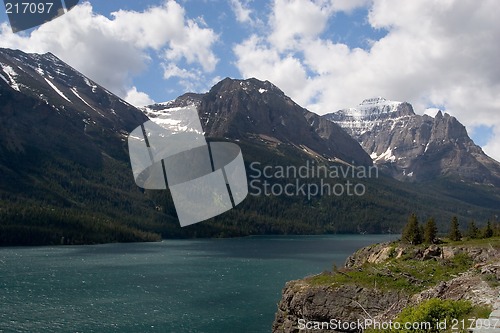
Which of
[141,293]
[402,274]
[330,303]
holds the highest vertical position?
[402,274]

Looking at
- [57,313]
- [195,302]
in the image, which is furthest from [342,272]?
[57,313]

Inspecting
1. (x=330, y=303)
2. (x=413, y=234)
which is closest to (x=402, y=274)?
(x=330, y=303)

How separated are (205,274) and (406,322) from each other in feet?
331

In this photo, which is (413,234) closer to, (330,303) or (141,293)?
(330,303)

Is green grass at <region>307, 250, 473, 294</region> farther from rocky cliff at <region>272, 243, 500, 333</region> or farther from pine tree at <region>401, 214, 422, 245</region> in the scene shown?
pine tree at <region>401, 214, 422, 245</region>

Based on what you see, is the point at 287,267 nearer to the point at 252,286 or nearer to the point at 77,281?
the point at 252,286

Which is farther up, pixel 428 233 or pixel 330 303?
pixel 428 233

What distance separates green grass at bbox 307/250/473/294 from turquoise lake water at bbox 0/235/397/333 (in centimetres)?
2318

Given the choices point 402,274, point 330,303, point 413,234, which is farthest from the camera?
point 413,234

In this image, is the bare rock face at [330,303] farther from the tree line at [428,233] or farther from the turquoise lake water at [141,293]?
the tree line at [428,233]

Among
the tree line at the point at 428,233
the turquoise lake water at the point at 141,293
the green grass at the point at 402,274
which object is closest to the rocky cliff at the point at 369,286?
the green grass at the point at 402,274

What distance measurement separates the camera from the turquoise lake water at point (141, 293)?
6581 centimetres

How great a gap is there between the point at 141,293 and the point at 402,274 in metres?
61.1

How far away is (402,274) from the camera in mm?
42844
